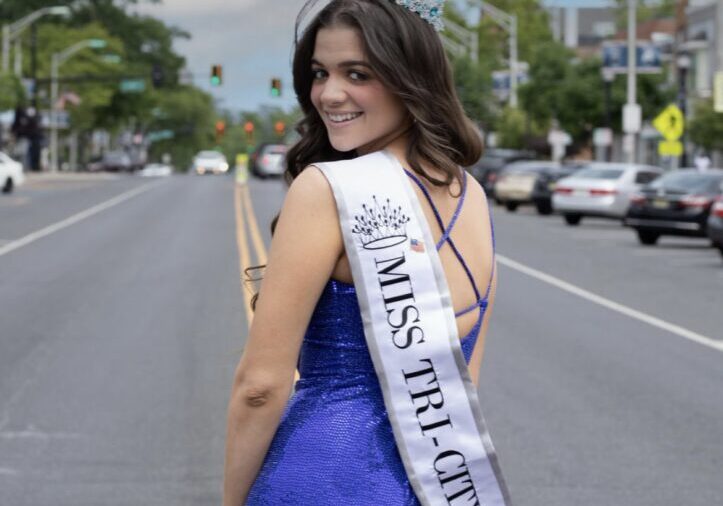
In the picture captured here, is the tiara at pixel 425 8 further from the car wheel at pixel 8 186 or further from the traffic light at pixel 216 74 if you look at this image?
the traffic light at pixel 216 74

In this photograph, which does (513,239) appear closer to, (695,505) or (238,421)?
(695,505)

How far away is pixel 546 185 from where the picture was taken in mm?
42719

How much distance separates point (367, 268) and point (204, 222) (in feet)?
107

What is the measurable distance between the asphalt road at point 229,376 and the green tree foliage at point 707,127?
2912 centimetres

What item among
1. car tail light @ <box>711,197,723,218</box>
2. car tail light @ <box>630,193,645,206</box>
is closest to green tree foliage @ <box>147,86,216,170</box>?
car tail light @ <box>630,193,645,206</box>

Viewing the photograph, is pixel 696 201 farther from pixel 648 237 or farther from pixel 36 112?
pixel 36 112

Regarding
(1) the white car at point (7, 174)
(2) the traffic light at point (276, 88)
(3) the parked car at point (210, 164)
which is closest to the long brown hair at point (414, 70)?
(1) the white car at point (7, 174)

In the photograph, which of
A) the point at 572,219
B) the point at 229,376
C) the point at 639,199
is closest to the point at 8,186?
the point at 572,219

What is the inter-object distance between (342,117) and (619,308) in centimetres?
1444

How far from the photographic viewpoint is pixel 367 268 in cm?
241

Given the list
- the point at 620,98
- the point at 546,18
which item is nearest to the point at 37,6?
the point at 546,18

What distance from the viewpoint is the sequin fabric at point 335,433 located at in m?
2.39

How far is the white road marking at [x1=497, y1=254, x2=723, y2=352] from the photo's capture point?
13.9 meters

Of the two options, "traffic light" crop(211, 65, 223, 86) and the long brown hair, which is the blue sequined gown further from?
"traffic light" crop(211, 65, 223, 86)
